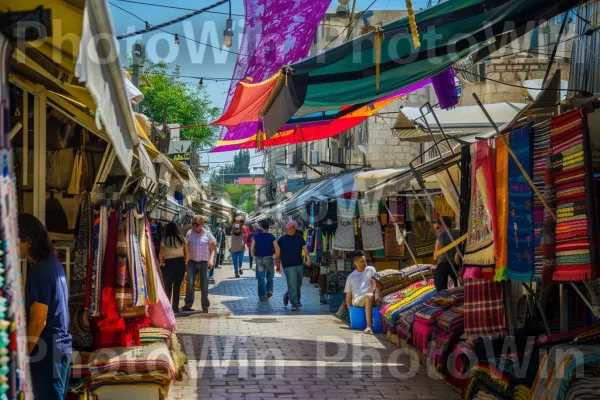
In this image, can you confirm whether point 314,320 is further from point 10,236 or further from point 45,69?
point 10,236

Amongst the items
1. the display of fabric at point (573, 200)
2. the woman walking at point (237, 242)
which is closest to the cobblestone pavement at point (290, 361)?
the display of fabric at point (573, 200)

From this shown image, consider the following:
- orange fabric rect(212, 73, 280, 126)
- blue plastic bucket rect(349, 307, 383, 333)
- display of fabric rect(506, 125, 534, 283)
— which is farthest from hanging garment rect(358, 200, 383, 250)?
display of fabric rect(506, 125, 534, 283)

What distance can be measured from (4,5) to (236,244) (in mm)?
21075

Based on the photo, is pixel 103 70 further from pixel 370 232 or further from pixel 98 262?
pixel 370 232

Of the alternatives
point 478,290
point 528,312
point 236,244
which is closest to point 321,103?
point 478,290

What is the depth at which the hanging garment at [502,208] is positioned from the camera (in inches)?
259

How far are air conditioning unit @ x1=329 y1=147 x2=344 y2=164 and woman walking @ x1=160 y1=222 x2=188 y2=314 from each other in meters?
19.9

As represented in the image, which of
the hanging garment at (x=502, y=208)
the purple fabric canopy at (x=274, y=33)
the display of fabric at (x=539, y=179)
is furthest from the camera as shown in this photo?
the purple fabric canopy at (x=274, y=33)

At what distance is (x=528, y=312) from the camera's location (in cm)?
781

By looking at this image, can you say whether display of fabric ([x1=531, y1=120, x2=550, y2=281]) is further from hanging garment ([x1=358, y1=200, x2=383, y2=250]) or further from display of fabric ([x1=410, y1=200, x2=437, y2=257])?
hanging garment ([x1=358, y1=200, x2=383, y2=250])

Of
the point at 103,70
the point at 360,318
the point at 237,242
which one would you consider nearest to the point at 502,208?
the point at 103,70

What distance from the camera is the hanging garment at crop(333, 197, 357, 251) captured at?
51.9 feet

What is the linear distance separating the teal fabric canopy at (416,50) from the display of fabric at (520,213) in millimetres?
973

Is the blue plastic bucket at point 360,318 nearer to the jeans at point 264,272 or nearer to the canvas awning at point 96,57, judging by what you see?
the jeans at point 264,272
